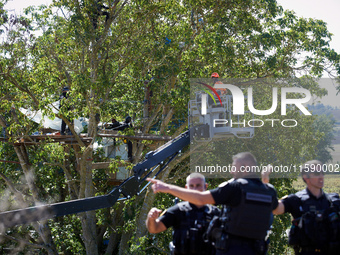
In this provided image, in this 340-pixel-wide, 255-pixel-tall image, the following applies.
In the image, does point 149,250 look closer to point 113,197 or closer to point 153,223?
point 113,197

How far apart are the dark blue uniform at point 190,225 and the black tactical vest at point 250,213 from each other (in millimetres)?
523

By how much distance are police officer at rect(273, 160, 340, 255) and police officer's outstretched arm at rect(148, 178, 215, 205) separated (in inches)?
38.4

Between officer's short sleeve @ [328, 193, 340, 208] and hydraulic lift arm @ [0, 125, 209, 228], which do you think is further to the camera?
hydraulic lift arm @ [0, 125, 209, 228]

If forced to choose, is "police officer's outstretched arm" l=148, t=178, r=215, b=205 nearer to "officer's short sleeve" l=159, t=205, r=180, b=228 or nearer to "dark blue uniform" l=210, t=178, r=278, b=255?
"dark blue uniform" l=210, t=178, r=278, b=255

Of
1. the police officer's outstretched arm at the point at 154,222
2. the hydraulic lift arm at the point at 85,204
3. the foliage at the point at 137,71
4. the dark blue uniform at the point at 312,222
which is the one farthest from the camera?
the foliage at the point at 137,71

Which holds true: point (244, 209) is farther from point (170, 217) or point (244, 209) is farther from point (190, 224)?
point (170, 217)

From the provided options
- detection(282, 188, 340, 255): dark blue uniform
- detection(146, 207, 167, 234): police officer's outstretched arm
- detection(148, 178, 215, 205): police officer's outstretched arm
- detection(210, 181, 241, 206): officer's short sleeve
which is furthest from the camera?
detection(282, 188, 340, 255): dark blue uniform

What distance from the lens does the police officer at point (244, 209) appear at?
16.5 feet

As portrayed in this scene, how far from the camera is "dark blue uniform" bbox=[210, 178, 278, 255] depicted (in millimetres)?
5023

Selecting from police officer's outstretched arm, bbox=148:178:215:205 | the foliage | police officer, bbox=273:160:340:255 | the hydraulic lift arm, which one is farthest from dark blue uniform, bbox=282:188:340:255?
the foliage

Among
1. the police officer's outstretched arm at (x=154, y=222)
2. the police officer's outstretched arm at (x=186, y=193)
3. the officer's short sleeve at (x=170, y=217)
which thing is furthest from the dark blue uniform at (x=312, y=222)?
the police officer's outstretched arm at (x=154, y=222)

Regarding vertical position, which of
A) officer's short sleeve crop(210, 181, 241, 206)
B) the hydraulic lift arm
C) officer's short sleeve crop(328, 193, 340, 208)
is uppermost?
officer's short sleeve crop(210, 181, 241, 206)

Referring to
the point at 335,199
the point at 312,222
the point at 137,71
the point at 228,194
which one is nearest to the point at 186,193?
the point at 228,194

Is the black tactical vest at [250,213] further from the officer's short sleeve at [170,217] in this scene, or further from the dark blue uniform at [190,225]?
the officer's short sleeve at [170,217]
